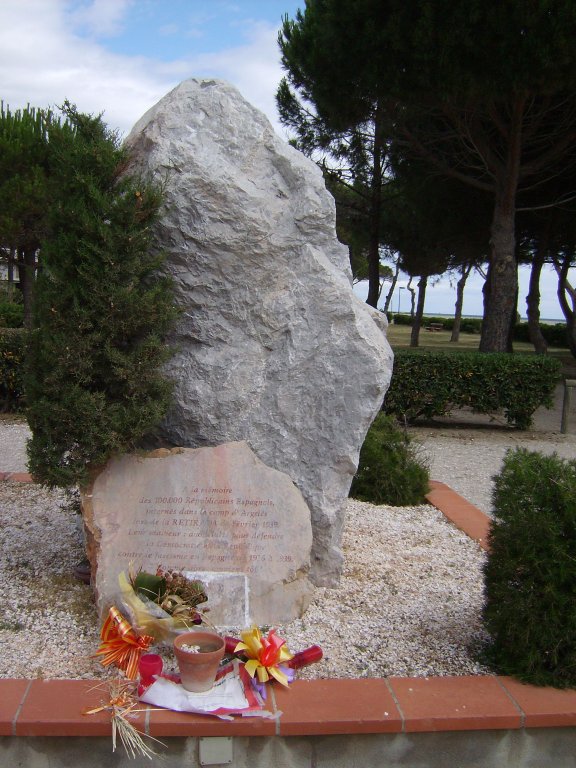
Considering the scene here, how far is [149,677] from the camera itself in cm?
274

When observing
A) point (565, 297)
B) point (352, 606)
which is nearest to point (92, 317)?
point (352, 606)

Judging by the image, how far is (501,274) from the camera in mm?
11633

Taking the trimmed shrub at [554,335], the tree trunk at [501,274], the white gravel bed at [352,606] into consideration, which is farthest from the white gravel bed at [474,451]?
the trimmed shrub at [554,335]

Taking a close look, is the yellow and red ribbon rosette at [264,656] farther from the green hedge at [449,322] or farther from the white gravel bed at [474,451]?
the green hedge at [449,322]

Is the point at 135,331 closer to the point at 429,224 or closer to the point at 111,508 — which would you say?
the point at 111,508

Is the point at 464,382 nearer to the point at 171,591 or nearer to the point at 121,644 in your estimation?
the point at 171,591

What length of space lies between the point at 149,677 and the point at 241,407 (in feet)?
4.53

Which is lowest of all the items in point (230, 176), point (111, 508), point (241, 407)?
point (111, 508)

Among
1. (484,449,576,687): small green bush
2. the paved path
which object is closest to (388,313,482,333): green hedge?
the paved path

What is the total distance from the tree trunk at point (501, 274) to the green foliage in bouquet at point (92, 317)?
9213 mm

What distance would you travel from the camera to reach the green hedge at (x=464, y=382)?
9695 mm

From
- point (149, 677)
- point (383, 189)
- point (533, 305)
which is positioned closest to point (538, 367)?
point (149, 677)

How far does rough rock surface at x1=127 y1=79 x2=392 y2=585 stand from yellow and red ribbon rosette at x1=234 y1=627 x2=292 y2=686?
0.96 meters

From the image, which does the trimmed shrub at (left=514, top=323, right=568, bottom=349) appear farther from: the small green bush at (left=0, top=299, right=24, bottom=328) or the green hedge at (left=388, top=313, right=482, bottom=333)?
the small green bush at (left=0, top=299, right=24, bottom=328)
